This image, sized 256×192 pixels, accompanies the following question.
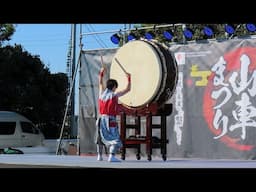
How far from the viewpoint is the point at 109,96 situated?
8.79 m

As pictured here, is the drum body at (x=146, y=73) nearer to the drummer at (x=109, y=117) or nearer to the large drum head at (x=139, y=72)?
the large drum head at (x=139, y=72)

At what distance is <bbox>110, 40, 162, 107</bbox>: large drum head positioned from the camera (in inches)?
364

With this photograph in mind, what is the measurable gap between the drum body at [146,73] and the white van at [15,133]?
11735mm

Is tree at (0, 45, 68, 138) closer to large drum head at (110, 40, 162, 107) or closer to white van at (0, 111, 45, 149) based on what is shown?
white van at (0, 111, 45, 149)

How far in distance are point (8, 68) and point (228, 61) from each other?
1793 centimetres

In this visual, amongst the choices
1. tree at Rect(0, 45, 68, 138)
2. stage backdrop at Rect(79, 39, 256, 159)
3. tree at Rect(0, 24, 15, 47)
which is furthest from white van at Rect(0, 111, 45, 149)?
stage backdrop at Rect(79, 39, 256, 159)

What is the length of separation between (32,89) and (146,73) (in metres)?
19.1

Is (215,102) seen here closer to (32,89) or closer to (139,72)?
(139,72)

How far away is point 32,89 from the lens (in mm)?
27781

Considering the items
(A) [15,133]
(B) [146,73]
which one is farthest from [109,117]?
(A) [15,133]

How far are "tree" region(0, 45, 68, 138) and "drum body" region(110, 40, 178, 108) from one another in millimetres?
17735

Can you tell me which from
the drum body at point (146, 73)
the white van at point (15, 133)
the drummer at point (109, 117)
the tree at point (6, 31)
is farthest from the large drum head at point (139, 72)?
the tree at point (6, 31)
